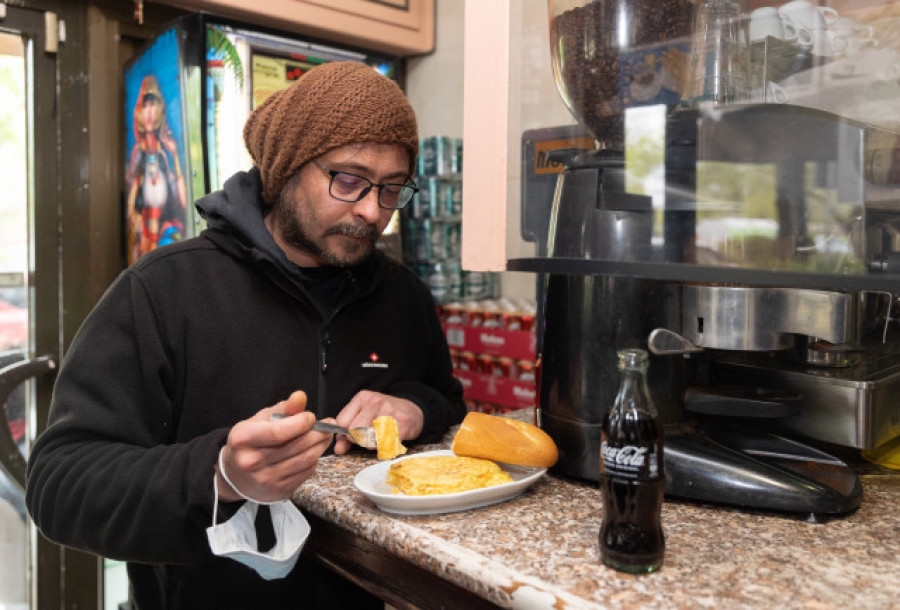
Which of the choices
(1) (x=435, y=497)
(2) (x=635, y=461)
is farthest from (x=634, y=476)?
(1) (x=435, y=497)

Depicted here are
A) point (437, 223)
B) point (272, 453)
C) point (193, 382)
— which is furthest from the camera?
point (437, 223)

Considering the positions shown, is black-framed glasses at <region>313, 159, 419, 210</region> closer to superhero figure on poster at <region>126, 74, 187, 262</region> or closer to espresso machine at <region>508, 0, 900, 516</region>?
espresso machine at <region>508, 0, 900, 516</region>

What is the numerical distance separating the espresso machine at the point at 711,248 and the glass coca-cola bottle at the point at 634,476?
0.22 m

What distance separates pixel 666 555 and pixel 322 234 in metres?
0.90

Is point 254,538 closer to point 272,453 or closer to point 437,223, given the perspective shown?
point 272,453

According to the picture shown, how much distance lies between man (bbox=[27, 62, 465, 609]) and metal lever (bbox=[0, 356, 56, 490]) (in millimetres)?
1349

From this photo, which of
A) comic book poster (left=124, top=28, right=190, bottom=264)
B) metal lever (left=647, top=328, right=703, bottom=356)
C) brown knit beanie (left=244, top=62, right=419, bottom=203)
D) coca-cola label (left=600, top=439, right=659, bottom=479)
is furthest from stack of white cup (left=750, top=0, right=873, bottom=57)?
comic book poster (left=124, top=28, right=190, bottom=264)

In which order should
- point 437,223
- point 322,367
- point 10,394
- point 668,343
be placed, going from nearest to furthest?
point 668,343, point 322,367, point 10,394, point 437,223

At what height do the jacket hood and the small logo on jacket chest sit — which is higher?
the jacket hood

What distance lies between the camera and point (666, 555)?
89 cm

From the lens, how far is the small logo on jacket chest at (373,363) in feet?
5.13

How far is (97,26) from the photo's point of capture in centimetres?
262

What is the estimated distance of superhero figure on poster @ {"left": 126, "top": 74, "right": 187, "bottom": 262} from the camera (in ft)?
8.13

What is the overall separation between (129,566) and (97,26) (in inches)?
79.3
